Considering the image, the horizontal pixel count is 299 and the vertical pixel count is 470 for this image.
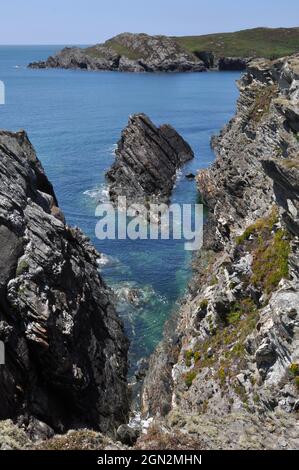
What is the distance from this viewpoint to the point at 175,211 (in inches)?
2916

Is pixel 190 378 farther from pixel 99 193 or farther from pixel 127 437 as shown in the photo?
pixel 99 193

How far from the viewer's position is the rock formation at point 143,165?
8025cm

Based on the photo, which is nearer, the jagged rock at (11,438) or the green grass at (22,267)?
the jagged rock at (11,438)

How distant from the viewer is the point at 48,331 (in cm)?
3206

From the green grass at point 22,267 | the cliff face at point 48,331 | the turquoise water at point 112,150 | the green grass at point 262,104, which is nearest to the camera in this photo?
the cliff face at point 48,331

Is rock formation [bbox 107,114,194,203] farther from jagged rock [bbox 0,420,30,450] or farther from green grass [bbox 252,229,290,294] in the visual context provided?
jagged rock [bbox 0,420,30,450]

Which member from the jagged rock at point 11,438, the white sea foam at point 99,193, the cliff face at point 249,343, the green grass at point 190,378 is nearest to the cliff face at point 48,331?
the cliff face at point 249,343

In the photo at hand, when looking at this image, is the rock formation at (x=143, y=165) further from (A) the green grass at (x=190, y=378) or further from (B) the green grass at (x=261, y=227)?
(A) the green grass at (x=190, y=378)

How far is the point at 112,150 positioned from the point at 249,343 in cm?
8718

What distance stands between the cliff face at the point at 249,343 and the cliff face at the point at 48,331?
13.0ft

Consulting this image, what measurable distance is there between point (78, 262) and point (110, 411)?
41.4 ft

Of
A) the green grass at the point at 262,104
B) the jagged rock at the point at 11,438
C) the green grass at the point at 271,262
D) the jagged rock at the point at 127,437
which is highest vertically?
the green grass at the point at 262,104

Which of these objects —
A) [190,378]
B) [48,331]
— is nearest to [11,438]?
[190,378]
